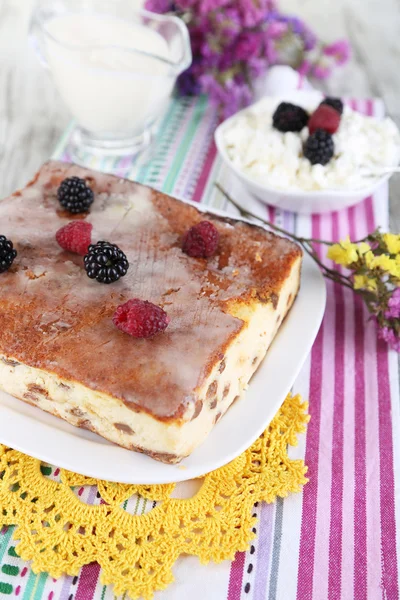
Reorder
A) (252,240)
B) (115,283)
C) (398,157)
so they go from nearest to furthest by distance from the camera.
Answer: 1. (115,283)
2. (252,240)
3. (398,157)

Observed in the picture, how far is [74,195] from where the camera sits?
2.27 m

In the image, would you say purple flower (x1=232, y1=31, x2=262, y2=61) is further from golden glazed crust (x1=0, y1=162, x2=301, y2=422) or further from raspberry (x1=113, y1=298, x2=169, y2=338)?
raspberry (x1=113, y1=298, x2=169, y2=338)

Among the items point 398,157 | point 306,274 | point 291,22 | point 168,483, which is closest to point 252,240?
point 306,274

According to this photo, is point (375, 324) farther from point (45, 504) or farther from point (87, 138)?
point (87, 138)

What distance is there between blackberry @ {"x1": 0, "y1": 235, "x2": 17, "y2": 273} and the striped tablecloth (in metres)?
0.78

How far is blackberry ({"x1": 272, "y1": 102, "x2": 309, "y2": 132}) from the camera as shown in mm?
2891

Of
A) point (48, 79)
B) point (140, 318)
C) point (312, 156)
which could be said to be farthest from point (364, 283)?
point (48, 79)

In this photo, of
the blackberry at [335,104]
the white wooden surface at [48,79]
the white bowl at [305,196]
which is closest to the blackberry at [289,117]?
the blackberry at [335,104]

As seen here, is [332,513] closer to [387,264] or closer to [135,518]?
[135,518]

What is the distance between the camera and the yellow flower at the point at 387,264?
220 centimetres

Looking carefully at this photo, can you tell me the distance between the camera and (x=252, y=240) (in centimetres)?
225

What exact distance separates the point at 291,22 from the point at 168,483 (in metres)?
2.79

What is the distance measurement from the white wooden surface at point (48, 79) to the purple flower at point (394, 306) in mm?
898

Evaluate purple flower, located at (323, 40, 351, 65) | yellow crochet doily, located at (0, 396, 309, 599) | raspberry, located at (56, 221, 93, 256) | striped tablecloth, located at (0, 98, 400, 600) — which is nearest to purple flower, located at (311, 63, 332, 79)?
purple flower, located at (323, 40, 351, 65)
